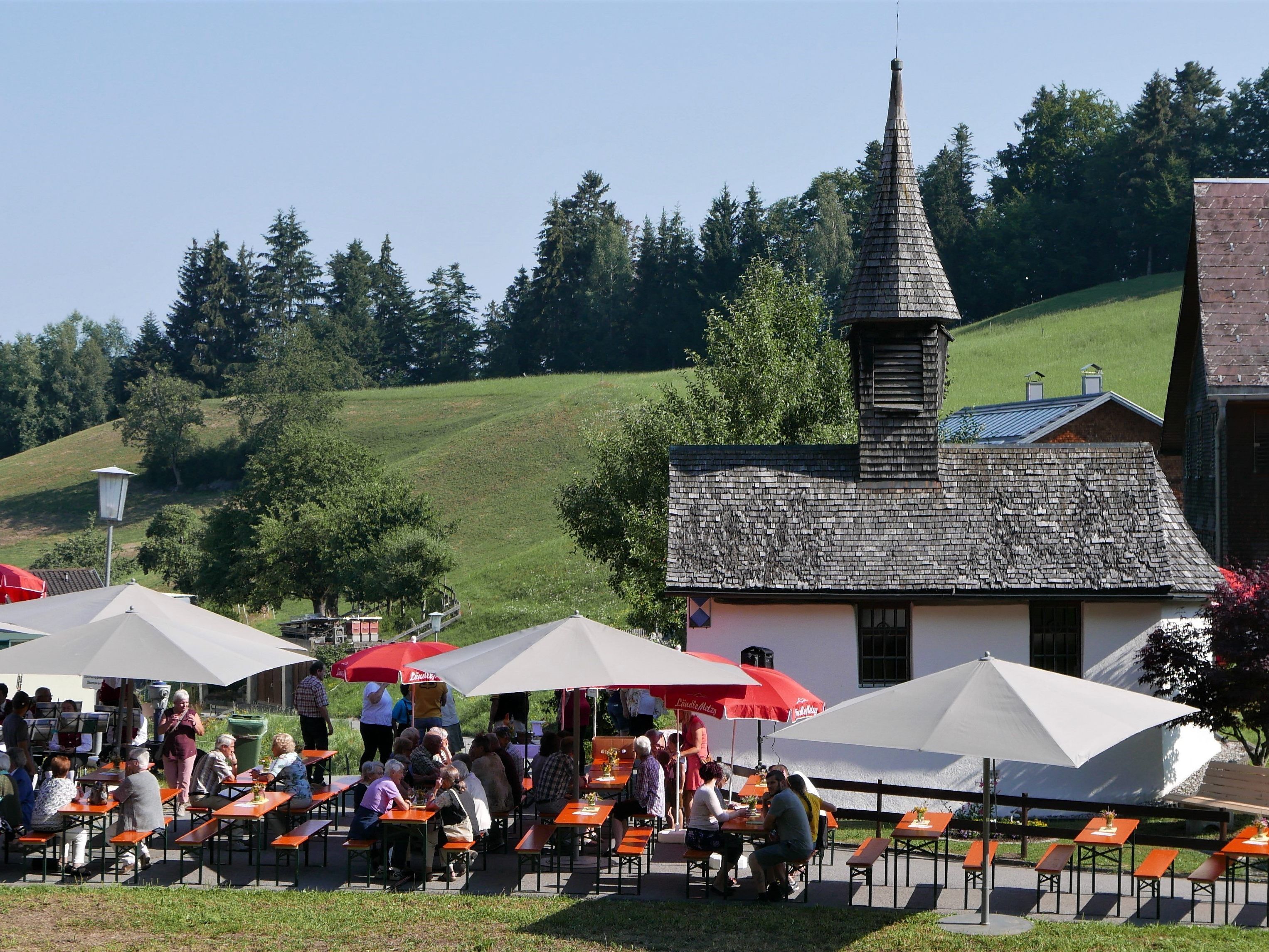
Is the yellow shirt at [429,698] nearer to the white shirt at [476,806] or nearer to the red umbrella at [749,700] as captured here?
the red umbrella at [749,700]

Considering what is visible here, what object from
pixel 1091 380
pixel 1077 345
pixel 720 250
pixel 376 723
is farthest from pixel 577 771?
pixel 720 250

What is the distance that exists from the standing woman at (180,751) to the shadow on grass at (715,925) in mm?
6330

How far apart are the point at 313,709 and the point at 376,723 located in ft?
3.02

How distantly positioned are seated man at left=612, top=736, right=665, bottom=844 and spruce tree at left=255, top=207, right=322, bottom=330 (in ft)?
374

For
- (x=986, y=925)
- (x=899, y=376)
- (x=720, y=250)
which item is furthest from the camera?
(x=720, y=250)

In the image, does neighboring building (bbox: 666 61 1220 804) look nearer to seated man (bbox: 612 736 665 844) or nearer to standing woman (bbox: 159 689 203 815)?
seated man (bbox: 612 736 665 844)

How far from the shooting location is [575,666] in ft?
40.5

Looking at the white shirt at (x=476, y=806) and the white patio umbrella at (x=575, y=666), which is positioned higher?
the white patio umbrella at (x=575, y=666)

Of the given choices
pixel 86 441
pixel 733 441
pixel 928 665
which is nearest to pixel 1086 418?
pixel 733 441

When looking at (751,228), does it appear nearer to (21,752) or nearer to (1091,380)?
(1091,380)

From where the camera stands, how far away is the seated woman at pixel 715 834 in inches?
483

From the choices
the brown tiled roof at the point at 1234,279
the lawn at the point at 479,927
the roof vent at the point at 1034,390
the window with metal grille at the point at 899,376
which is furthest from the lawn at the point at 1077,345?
the lawn at the point at 479,927

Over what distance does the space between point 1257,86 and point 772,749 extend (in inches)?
3675

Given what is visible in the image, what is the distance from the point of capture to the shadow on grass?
10.5m
